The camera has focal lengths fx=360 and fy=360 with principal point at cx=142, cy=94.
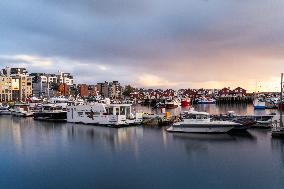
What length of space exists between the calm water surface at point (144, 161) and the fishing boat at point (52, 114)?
69.1ft

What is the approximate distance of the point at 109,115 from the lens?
161 feet

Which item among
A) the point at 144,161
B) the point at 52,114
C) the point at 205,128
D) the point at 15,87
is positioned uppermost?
the point at 15,87

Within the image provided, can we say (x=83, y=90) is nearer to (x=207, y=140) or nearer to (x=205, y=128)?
(x=205, y=128)

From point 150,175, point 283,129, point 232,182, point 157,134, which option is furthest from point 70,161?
point 283,129

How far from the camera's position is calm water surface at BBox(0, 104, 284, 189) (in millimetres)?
21312

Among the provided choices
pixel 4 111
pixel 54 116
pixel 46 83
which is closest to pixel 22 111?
pixel 4 111

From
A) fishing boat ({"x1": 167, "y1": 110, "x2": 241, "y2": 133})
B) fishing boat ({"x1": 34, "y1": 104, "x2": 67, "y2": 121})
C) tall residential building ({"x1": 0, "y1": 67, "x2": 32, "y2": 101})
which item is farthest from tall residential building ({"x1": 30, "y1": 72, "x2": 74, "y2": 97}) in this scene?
fishing boat ({"x1": 167, "y1": 110, "x2": 241, "y2": 133})

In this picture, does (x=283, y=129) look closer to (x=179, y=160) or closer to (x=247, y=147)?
(x=247, y=147)

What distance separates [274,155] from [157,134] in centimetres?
1543

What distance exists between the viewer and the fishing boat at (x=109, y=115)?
158ft

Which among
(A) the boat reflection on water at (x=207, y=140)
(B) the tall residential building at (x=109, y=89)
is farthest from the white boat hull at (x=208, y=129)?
(B) the tall residential building at (x=109, y=89)

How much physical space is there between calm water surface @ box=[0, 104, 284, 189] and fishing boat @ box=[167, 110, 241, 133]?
1.19 m

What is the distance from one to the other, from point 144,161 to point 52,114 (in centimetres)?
3935

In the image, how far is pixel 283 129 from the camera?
34875 millimetres
